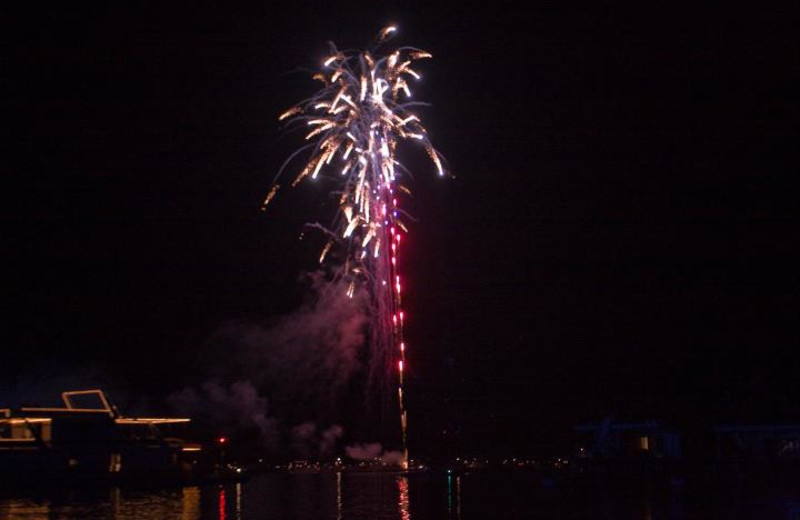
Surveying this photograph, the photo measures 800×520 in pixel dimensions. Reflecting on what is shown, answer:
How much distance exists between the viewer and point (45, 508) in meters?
37.7

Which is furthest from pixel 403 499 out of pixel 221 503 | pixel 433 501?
pixel 221 503

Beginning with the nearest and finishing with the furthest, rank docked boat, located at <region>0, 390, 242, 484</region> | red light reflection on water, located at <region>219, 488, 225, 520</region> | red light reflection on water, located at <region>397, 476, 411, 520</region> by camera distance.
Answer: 1. red light reflection on water, located at <region>397, 476, 411, 520</region>
2. red light reflection on water, located at <region>219, 488, 225, 520</region>
3. docked boat, located at <region>0, 390, 242, 484</region>

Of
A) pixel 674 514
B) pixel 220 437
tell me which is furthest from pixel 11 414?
pixel 674 514

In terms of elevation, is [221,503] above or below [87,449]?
below

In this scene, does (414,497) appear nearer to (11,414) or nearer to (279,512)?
(279,512)

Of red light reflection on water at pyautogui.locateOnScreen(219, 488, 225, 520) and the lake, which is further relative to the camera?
red light reflection on water at pyautogui.locateOnScreen(219, 488, 225, 520)

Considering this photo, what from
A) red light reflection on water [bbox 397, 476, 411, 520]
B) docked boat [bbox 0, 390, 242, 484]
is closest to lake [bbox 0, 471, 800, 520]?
red light reflection on water [bbox 397, 476, 411, 520]

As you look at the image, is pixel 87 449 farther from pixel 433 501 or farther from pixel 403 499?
pixel 433 501

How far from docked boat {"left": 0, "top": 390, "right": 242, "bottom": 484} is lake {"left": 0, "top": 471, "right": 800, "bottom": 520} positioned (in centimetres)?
225

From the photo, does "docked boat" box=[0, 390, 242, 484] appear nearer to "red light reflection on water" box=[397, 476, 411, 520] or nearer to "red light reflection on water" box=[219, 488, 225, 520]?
"red light reflection on water" box=[219, 488, 225, 520]

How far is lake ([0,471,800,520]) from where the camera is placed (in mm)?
33750

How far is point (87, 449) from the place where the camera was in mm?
55094

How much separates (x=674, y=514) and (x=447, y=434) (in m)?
47.4

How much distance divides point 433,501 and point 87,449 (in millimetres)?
24085
